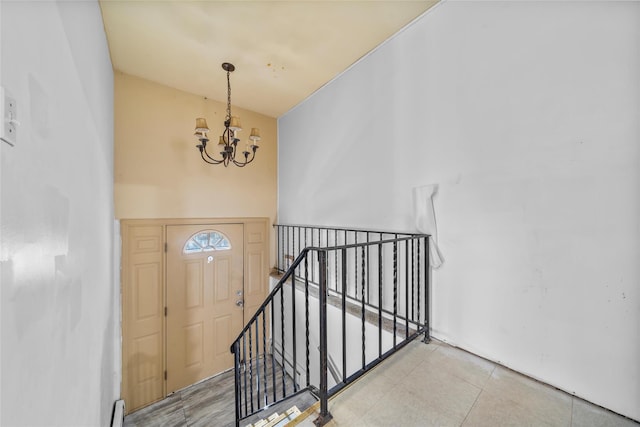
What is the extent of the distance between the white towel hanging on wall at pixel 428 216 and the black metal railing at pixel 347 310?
60mm

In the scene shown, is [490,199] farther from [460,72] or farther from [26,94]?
[26,94]

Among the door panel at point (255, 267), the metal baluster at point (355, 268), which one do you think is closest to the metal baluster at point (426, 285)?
the metal baluster at point (355, 268)

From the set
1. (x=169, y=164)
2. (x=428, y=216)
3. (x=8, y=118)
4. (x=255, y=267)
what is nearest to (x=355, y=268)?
(x=428, y=216)

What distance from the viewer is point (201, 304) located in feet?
11.0

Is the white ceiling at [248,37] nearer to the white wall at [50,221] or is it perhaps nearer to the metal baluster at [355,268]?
the white wall at [50,221]

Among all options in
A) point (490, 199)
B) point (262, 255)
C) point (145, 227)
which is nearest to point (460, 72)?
point (490, 199)

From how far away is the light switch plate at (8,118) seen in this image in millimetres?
601

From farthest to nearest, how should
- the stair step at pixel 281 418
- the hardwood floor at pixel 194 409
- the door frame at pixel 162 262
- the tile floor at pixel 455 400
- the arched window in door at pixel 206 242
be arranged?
1. the arched window in door at pixel 206 242
2. the door frame at pixel 162 262
3. the hardwood floor at pixel 194 409
4. the stair step at pixel 281 418
5. the tile floor at pixel 455 400

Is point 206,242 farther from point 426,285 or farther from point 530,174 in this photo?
point 530,174

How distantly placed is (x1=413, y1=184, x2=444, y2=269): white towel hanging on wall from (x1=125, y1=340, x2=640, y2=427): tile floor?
2.28 ft

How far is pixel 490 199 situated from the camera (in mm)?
1699

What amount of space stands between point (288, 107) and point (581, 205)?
11.4 feet

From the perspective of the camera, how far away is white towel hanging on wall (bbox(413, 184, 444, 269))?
6.42 feet

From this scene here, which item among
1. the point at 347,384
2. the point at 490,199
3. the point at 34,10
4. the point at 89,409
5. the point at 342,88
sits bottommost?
the point at 89,409
